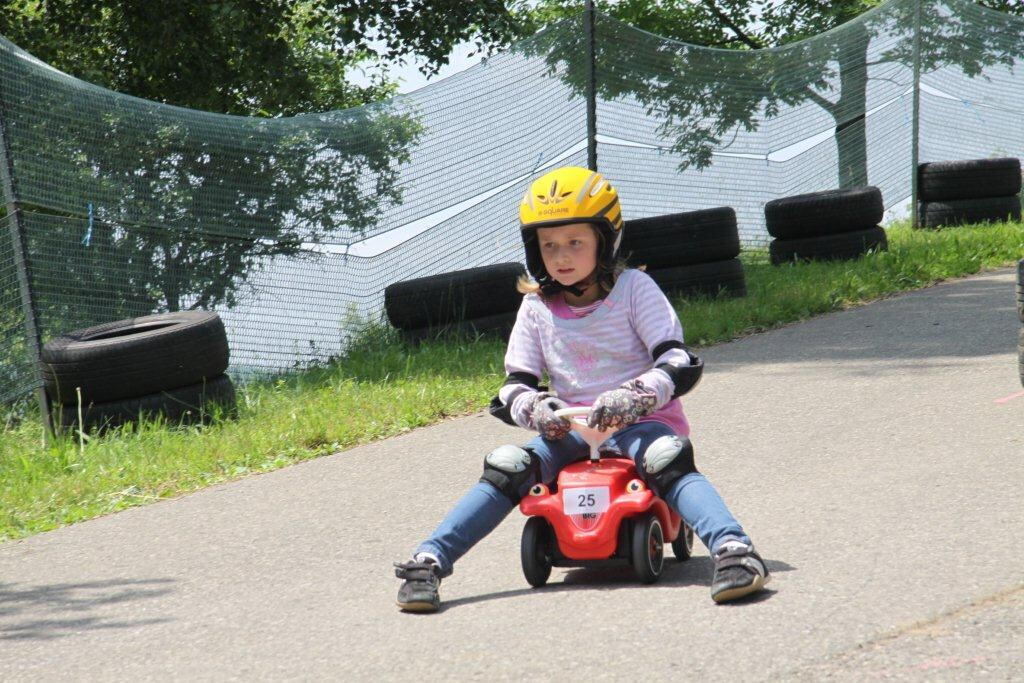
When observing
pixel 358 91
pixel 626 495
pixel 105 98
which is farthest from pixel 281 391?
pixel 358 91

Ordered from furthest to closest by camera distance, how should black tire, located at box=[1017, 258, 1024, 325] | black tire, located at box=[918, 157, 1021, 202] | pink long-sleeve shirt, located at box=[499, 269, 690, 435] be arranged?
black tire, located at box=[918, 157, 1021, 202], black tire, located at box=[1017, 258, 1024, 325], pink long-sleeve shirt, located at box=[499, 269, 690, 435]

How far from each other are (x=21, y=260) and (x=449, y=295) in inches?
117

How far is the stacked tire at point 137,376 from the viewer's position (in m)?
7.75

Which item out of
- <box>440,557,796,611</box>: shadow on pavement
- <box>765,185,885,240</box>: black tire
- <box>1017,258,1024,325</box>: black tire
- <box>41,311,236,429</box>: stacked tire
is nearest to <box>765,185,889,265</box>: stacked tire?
<box>765,185,885,240</box>: black tire

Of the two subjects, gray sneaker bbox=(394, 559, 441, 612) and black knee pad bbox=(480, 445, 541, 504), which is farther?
black knee pad bbox=(480, 445, 541, 504)

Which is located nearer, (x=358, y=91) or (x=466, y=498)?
(x=466, y=498)

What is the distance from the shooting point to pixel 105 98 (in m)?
9.05

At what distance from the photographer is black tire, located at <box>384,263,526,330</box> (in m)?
9.78

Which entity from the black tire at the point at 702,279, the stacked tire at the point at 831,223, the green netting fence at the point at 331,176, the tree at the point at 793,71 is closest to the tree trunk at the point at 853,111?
the tree at the point at 793,71

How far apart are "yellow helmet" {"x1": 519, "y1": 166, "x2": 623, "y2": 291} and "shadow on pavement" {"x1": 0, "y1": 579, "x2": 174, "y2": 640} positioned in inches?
73.3

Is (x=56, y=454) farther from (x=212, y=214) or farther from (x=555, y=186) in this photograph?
(x=555, y=186)

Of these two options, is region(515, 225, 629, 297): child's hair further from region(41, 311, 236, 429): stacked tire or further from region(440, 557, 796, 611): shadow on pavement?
region(41, 311, 236, 429): stacked tire

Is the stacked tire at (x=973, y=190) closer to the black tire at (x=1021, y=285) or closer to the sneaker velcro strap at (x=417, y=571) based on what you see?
the black tire at (x=1021, y=285)

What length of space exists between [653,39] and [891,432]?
655cm
